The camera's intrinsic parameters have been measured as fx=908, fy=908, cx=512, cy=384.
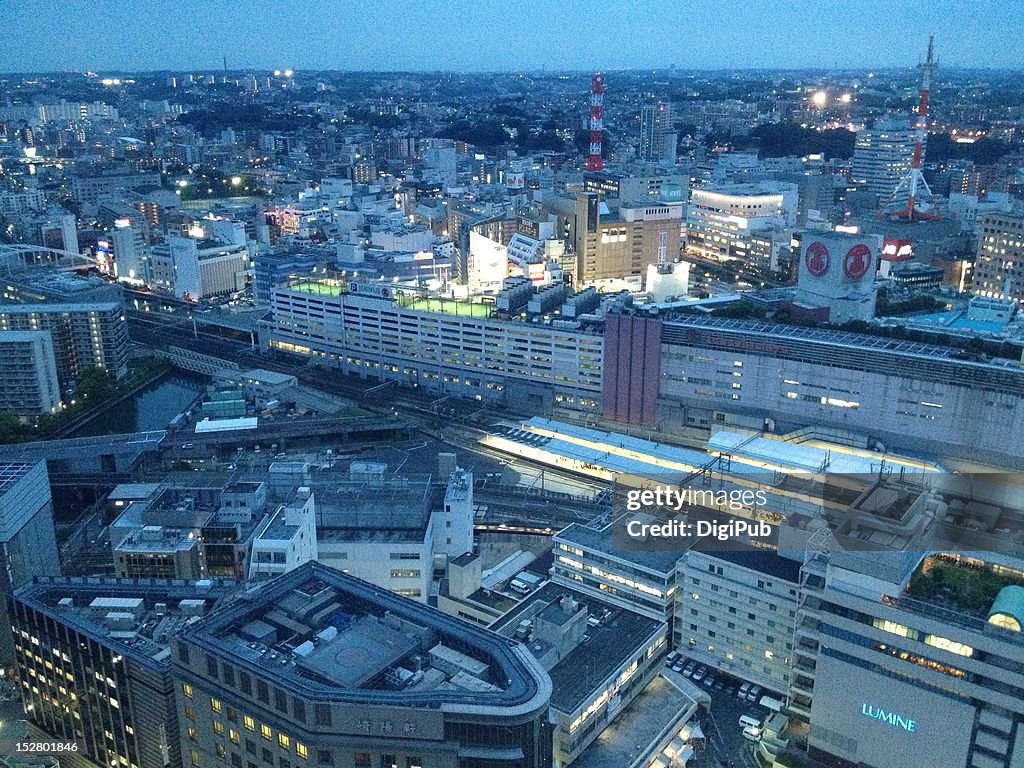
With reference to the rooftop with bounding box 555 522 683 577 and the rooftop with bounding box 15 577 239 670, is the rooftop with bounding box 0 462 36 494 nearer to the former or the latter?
the rooftop with bounding box 15 577 239 670

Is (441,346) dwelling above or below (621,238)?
below

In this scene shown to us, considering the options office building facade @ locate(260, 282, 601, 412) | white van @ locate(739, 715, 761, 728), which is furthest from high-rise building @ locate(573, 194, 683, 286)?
white van @ locate(739, 715, 761, 728)

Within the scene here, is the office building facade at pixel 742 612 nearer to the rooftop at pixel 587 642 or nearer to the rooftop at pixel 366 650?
the rooftop at pixel 587 642

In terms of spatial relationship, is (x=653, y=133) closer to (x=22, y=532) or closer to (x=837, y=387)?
(x=837, y=387)

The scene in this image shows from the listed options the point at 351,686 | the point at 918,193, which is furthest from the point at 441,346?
the point at 918,193

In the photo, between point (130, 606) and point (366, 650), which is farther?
point (130, 606)

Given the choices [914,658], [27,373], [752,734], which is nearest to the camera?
[914,658]
